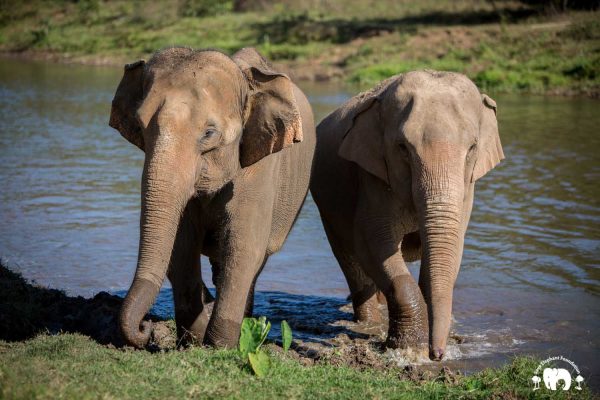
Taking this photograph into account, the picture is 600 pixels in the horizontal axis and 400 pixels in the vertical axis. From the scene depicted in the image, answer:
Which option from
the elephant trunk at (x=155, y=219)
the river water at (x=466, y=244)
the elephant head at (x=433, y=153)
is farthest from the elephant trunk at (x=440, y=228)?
the elephant trunk at (x=155, y=219)

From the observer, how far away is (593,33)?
1293 inches

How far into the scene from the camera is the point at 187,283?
24.1 feet

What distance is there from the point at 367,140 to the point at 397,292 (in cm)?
136

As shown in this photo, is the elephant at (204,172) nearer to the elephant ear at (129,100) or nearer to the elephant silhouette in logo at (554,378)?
the elephant ear at (129,100)

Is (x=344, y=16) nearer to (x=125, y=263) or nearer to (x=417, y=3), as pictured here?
(x=417, y=3)

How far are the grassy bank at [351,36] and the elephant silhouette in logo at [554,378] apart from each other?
18.1 m

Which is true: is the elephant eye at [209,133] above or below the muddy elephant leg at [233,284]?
above

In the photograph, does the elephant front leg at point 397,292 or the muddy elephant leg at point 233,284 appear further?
the elephant front leg at point 397,292

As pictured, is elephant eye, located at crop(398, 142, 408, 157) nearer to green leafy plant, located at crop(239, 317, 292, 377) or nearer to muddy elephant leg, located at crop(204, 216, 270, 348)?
muddy elephant leg, located at crop(204, 216, 270, 348)

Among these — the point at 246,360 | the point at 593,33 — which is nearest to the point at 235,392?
the point at 246,360

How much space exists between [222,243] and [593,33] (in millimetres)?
28518

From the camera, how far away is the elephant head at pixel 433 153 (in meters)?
7.14

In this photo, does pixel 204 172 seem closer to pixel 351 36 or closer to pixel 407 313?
pixel 407 313

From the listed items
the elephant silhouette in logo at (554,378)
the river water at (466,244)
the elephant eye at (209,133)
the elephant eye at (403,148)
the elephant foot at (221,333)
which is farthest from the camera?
the river water at (466,244)
